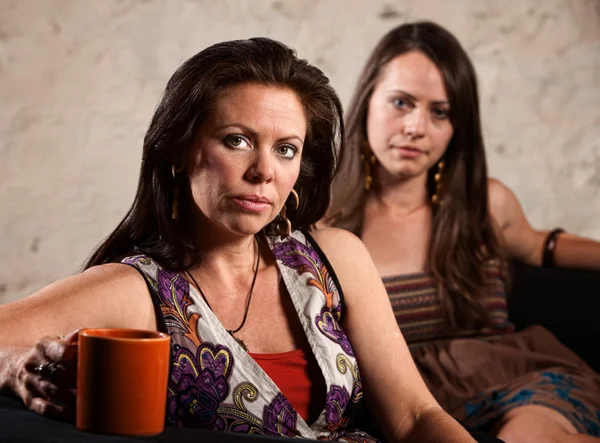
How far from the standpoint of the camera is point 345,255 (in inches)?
71.5

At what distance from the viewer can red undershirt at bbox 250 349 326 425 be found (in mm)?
1625

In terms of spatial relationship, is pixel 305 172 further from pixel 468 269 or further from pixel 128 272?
pixel 468 269

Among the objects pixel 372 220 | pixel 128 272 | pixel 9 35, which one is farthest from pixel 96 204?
pixel 128 272

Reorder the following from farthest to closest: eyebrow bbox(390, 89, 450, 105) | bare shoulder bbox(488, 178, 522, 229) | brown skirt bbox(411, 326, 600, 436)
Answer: bare shoulder bbox(488, 178, 522, 229) < eyebrow bbox(390, 89, 450, 105) < brown skirt bbox(411, 326, 600, 436)

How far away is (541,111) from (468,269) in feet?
4.75

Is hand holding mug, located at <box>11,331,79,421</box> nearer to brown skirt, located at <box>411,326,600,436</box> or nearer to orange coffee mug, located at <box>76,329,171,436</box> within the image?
orange coffee mug, located at <box>76,329,171,436</box>

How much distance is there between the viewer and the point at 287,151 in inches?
64.6

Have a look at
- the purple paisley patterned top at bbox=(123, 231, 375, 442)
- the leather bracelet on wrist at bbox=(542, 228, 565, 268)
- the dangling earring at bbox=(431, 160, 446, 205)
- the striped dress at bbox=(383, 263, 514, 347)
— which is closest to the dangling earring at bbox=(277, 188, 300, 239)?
the purple paisley patterned top at bbox=(123, 231, 375, 442)

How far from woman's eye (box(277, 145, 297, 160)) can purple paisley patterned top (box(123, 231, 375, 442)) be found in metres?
A: 0.27

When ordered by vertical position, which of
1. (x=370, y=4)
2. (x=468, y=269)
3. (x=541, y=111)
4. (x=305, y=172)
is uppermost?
(x=370, y=4)

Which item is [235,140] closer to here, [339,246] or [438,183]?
[339,246]

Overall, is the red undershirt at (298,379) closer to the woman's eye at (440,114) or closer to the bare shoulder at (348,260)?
the bare shoulder at (348,260)

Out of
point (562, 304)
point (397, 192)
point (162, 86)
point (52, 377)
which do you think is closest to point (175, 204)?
point (52, 377)

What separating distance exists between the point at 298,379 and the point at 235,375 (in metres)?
0.14
